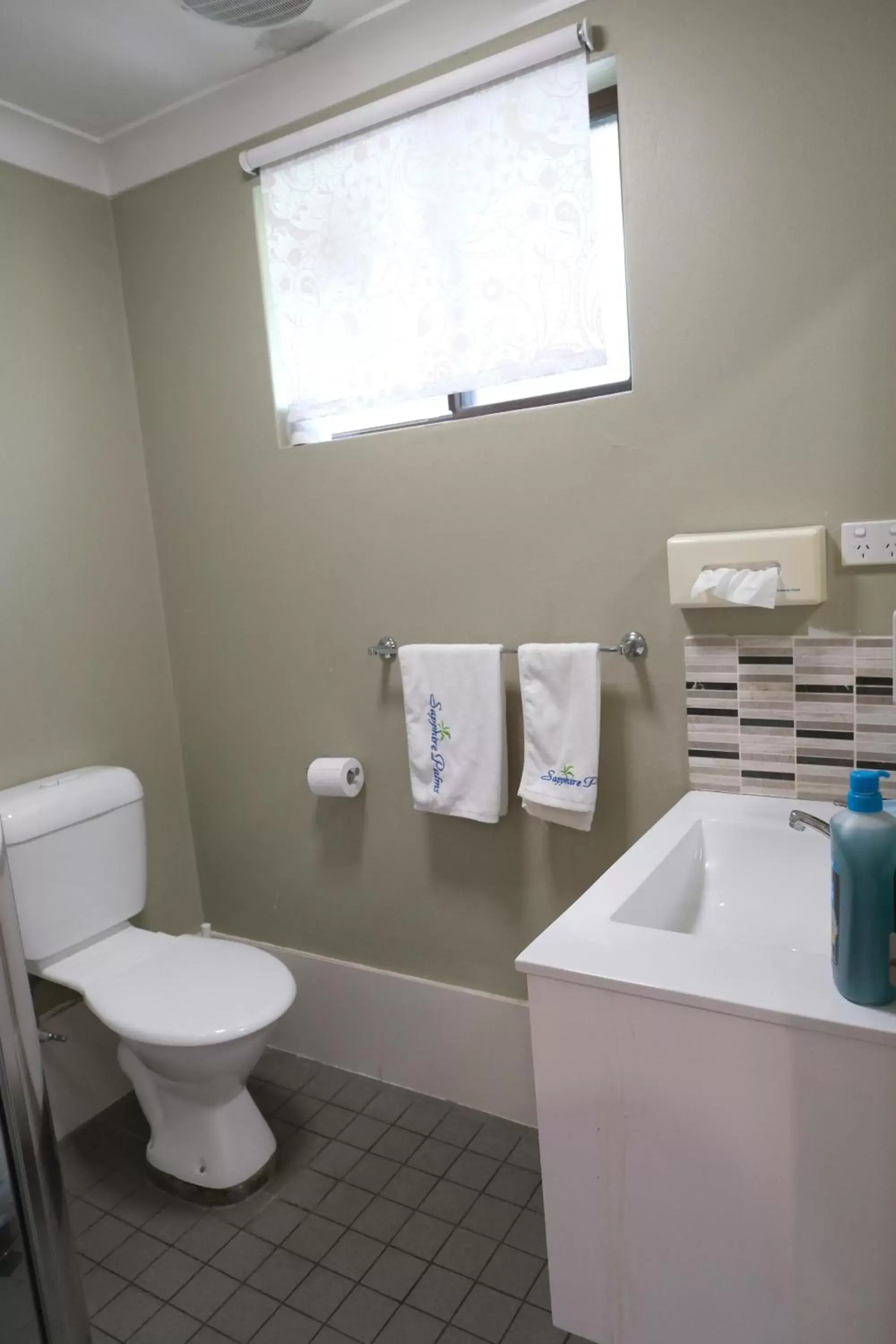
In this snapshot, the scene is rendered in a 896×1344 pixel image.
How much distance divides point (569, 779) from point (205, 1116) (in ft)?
3.38

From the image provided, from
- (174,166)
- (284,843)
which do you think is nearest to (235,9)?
(174,166)

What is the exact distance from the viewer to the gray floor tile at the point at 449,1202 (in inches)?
69.4

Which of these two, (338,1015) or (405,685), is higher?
(405,685)

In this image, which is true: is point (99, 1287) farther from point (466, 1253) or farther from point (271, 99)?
point (271, 99)

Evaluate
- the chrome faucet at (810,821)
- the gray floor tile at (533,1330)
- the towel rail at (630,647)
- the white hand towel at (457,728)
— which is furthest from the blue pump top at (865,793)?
the gray floor tile at (533,1330)

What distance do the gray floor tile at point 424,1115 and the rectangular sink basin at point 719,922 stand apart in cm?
97

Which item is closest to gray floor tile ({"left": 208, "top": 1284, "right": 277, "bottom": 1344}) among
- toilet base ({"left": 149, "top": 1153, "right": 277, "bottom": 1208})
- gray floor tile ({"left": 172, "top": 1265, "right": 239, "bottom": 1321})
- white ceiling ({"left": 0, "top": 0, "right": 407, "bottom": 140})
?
gray floor tile ({"left": 172, "top": 1265, "right": 239, "bottom": 1321})

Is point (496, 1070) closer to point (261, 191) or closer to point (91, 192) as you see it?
point (261, 191)

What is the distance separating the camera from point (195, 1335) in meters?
1.54

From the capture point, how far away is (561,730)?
1729 mm

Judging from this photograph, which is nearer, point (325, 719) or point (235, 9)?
point (235, 9)

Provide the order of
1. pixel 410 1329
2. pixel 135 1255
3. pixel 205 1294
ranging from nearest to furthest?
pixel 410 1329
pixel 205 1294
pixel 135 1255

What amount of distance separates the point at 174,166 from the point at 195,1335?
2400mm

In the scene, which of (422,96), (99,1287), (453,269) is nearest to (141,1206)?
(99,1287)
